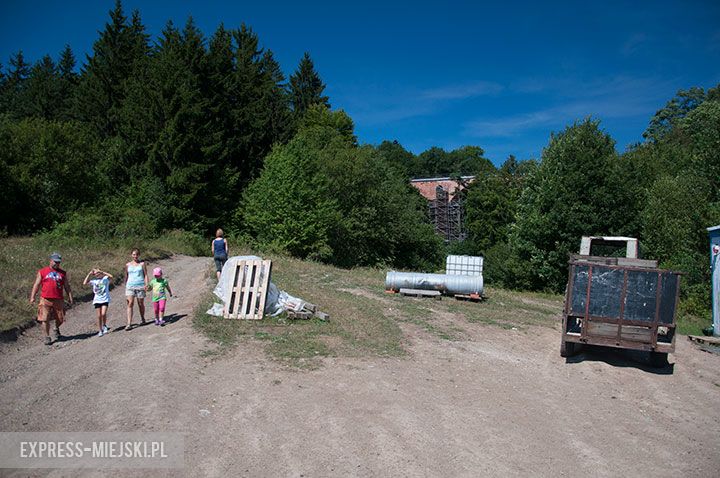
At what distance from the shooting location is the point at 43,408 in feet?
22.0

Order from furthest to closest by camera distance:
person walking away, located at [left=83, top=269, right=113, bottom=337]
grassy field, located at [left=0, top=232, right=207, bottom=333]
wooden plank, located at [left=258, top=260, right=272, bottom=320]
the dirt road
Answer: wooden plank, located at [left=258, top=260, right=272, bottom=320], grassy field, located at [left=0, top=232, right=207, bottom=333], person walking away, located at [left=83, top=269, right=113, bottom=337], the dirt road

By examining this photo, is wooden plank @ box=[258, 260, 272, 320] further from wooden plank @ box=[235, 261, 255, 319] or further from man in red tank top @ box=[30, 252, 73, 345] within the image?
man in red tank top @ box=[30, 252, 73, 345]

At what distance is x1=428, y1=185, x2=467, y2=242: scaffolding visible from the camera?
76.8 m

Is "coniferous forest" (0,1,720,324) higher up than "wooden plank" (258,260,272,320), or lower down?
higher up

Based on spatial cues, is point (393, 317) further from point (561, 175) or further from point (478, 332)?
point (561, 175)

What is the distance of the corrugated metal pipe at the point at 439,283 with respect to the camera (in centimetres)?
1747

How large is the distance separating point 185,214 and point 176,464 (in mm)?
30329

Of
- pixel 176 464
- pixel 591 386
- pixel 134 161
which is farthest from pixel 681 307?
pixel 134 161

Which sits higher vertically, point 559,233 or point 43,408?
point 559,233

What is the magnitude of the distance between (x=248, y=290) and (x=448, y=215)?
2798 inches

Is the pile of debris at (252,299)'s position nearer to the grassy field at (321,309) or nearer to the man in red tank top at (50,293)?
the grassy field at (321,309)

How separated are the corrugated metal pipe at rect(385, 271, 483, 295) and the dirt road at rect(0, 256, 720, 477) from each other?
652 centimetres

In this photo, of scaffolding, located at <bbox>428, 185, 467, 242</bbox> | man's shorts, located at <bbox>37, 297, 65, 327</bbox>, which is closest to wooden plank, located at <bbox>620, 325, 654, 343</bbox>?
man's shorts, located at <bbox>37, 297, 65, 327</bbox>

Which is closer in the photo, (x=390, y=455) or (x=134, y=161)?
(x=390, y=455)
